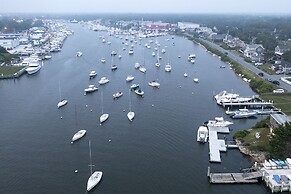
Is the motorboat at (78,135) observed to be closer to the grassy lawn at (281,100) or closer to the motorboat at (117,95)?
the motorboat at (117,95)

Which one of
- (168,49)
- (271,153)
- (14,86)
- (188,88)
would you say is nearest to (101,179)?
(271,153)

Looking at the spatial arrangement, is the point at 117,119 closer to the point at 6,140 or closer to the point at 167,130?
the point at 167,130

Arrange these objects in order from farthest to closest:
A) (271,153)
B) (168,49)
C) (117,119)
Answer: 1. (168,49)
2. (117,119)
3. (271,153)

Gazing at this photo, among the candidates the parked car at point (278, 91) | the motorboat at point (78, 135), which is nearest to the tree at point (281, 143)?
the motorboat at point (78, 135)

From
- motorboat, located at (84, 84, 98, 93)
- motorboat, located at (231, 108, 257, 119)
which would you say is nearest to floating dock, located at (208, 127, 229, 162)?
motorboat, located at (231, 108, 257, 119)

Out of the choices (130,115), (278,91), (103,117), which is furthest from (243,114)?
(103,117)

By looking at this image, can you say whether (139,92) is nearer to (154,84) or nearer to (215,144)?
(154,84)
